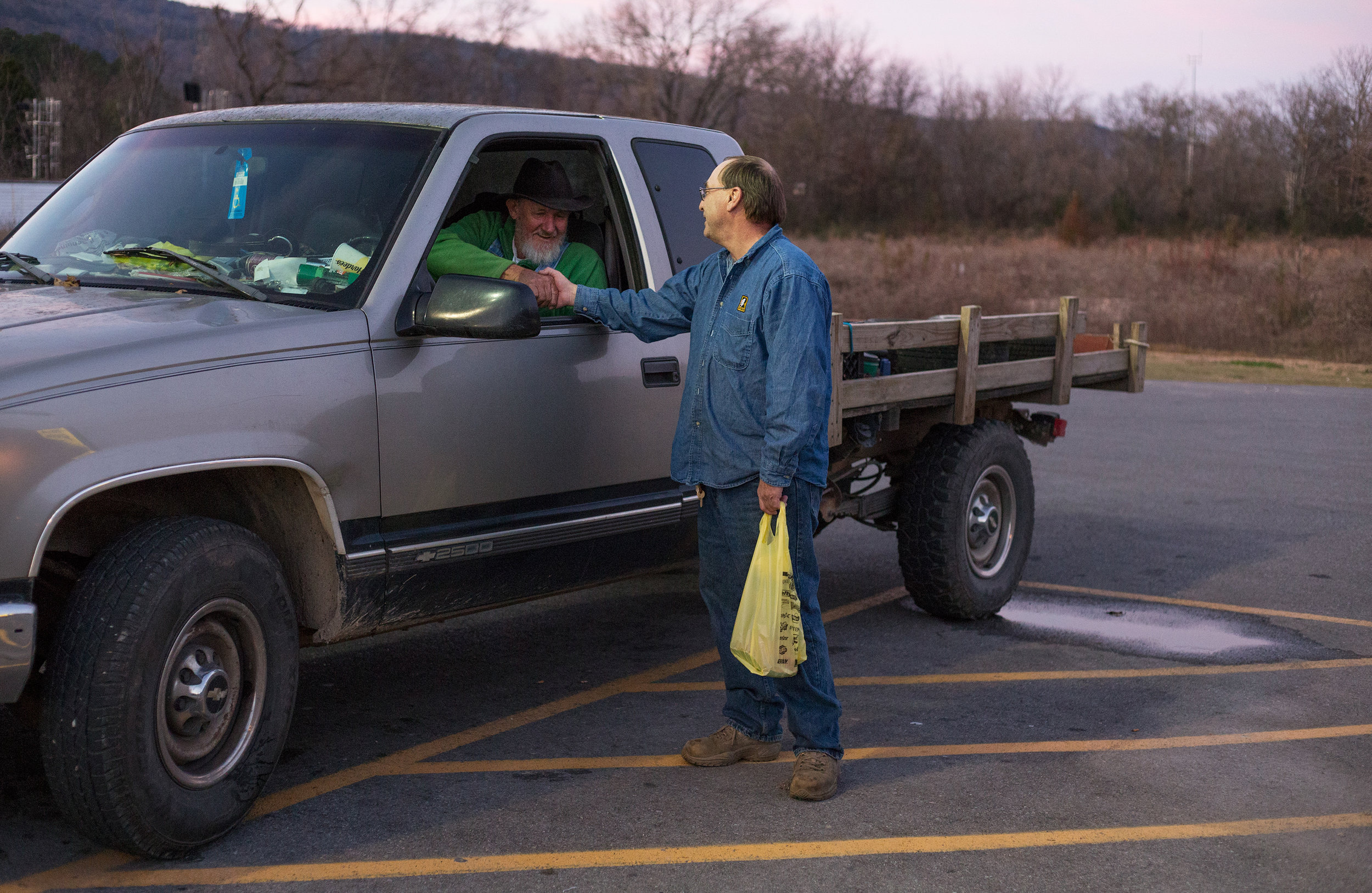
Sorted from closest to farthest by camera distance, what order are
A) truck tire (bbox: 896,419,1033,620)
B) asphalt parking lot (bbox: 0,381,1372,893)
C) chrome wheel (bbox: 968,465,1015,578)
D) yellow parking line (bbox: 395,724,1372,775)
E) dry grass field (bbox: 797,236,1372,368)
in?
asphalt parking lot (bbox: 0,381,1372,893) → yellow parking line (bbox: 395,724,1372,775) → truck tire (bbox: 896,419,1033,620) → chrome wheel (bbox: 968,465,1015,578) → dry grass field (bbox: 797,236,1372,368)

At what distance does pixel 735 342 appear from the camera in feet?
14.2

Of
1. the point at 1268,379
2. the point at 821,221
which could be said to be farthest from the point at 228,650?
the point at 821,221

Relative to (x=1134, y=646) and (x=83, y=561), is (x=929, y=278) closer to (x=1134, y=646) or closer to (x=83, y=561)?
(x=1134, y=646)

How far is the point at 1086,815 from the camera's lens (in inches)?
169

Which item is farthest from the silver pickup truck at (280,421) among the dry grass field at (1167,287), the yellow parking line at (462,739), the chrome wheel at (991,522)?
the dry grass field at (1167,287)

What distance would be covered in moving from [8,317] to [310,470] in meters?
0.91

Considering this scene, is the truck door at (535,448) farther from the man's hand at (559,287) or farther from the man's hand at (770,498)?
the man's hand at (770,498)

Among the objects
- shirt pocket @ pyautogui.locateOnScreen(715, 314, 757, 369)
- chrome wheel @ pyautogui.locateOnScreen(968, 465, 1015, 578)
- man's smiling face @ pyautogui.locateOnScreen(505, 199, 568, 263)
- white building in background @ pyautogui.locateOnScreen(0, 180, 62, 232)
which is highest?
white building in background @ pyautogui.locateOnScreen(0, 180, 62, 232)

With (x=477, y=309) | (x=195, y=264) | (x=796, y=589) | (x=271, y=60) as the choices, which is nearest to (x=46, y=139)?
(x=195, y=264)

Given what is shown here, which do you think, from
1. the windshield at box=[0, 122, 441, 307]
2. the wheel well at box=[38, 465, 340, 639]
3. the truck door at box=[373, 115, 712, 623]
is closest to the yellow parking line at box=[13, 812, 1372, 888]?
the wheel well at box=[38, 465, 340, 639]

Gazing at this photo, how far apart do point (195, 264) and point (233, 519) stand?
0.83 meters

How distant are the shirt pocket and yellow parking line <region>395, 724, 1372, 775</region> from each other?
1.41 m

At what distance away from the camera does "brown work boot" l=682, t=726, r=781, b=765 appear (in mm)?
4664

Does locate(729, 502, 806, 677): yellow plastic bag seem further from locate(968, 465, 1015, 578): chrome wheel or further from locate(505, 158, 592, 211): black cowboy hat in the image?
locate(968, 465, 1015, 578): chrome wheel
